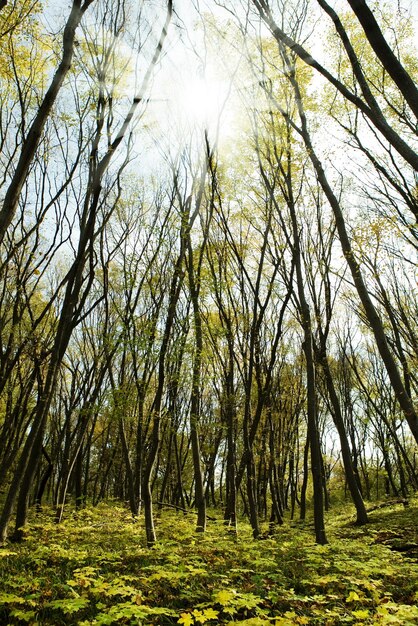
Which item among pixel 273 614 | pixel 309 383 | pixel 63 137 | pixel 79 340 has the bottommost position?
pixel 273 614

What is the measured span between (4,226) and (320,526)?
6808mm

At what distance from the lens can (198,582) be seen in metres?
4.38

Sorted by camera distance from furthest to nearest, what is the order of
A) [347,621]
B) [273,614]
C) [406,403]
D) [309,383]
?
[309,383] → [406,403] → [273,614] → [347,621]

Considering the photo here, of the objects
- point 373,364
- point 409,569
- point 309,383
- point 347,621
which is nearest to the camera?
point 347,621

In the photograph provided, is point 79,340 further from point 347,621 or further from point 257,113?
point 347,621

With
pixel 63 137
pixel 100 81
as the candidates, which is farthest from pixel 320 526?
pixel 63 137

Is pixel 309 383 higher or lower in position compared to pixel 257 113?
lower

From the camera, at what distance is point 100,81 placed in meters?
6.65

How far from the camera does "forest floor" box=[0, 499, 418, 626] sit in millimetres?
3170

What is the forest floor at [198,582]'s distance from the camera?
10.4ft

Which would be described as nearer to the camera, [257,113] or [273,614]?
[273,614]

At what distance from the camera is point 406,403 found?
18.1 ft

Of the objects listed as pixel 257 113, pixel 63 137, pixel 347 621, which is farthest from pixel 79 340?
pixel 347 621

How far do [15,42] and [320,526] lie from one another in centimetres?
1002
